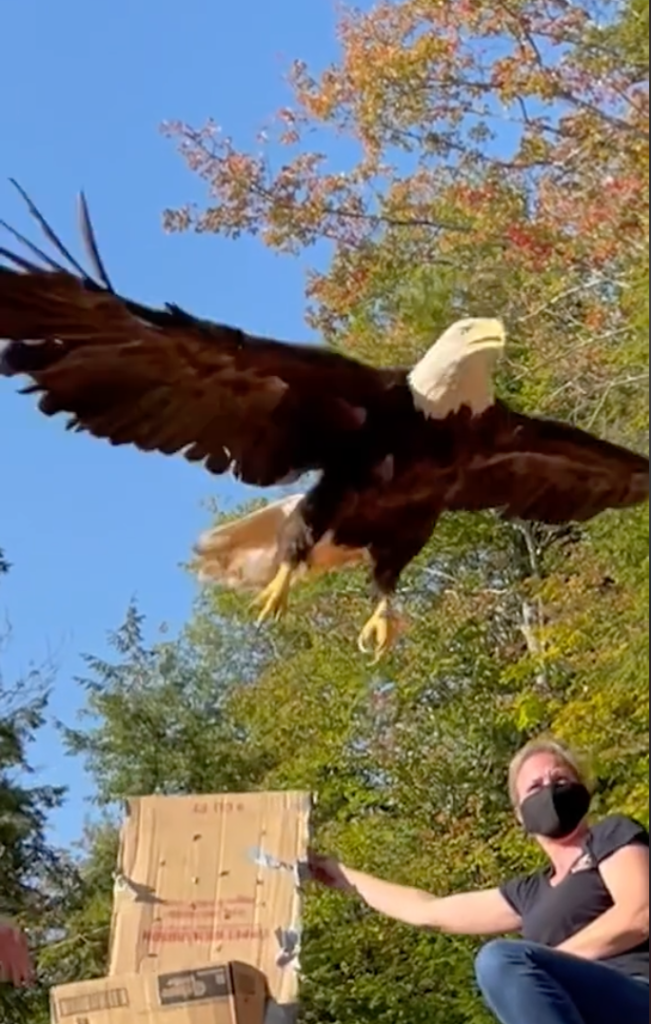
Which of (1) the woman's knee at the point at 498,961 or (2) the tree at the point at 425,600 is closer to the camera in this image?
(1) the woman's knee at the point at 498,961

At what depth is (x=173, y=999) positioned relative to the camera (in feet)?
10.6

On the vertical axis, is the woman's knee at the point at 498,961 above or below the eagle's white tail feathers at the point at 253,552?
below

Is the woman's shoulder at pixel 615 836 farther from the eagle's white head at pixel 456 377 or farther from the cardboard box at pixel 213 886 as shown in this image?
the eagle's white head at pixel 456 377

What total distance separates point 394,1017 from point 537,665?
171 cm

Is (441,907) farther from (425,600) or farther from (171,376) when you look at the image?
(425,600)

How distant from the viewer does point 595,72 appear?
479cm

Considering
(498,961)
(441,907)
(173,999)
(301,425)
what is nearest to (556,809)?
(498,961)

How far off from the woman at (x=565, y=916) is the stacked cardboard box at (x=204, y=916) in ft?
1.31

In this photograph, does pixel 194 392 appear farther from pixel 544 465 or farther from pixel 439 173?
pixel 439 173

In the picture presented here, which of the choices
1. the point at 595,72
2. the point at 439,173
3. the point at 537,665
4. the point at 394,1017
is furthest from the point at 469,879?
the point at 595,72

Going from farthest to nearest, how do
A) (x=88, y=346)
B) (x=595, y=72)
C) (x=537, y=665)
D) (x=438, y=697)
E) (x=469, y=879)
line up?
(x=438, y=697)
(x=469, y=879)
(x=537, y=665)
(x=595, y=72)
(x=88, y=346)

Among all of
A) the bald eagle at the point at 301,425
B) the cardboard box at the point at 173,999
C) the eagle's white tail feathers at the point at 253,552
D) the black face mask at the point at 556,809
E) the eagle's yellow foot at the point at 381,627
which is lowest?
the cardboard box at the point at 173,999

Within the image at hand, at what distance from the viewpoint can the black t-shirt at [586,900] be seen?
2.61 meters

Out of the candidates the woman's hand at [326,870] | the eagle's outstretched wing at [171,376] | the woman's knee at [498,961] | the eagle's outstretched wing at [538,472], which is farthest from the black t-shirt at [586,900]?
the eagle's outstretched wing at [171,376]
